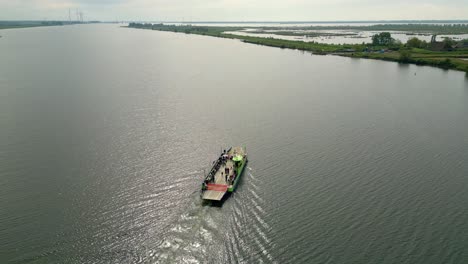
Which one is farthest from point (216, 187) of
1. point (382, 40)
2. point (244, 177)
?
point (382, 40)

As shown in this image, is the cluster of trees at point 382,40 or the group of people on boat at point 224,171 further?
the cluster of trees at point 382,40

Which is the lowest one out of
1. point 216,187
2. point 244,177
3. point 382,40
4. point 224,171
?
point 244,177

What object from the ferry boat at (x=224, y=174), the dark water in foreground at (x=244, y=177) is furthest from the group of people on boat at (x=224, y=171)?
the dark water in foreground at (x=244, y=177)

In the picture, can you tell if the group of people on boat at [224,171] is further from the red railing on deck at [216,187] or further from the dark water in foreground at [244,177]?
the dark water in foreground at [244,177]

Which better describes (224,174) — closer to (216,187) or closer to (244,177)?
(244,177)

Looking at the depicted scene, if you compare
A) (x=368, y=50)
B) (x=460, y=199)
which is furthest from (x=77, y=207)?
(x=368, y=50)

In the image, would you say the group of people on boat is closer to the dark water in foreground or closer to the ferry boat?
the ferry boat

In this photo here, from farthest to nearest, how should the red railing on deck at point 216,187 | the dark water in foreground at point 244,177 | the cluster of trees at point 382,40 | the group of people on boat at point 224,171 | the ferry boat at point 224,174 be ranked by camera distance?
the cluster of trees at point 382,40 < the group of people on boat at point 224,171 < the red railing on deck at point 216,187 < the ferry boat at point 224,174 < the dark water in foreground at point 244,177
